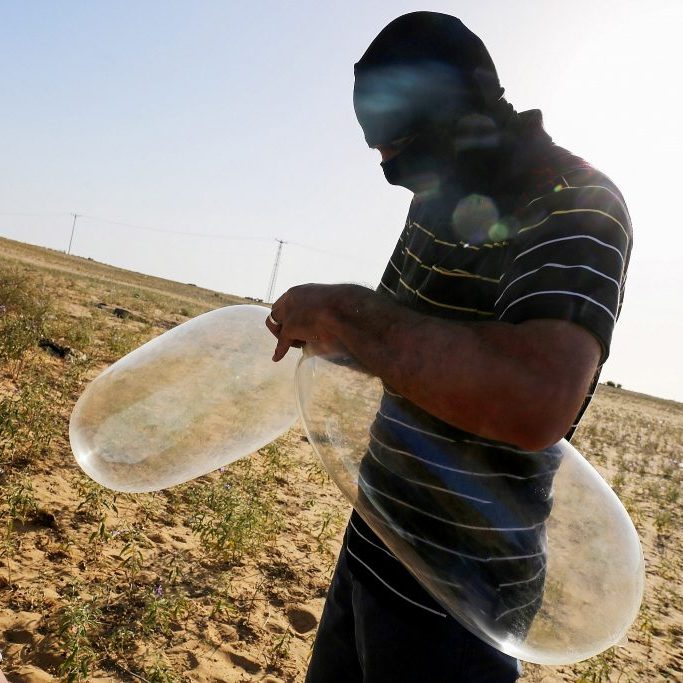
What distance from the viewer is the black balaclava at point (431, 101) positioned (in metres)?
1.28

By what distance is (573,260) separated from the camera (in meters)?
0.92

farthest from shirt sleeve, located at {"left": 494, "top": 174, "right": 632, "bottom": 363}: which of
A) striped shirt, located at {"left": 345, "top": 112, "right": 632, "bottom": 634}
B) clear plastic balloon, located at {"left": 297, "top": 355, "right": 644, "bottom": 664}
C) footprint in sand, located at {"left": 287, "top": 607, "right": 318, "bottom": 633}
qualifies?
footprint in sand, located at {"left": 287, "top": 607, "right": 318, "bottom": 633}

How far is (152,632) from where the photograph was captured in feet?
9.45

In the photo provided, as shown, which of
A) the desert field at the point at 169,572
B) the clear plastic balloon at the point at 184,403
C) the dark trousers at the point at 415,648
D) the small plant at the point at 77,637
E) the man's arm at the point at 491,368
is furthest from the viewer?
the desert field at the point at 169,572

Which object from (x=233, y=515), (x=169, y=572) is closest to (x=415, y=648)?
(x=169, y=572)

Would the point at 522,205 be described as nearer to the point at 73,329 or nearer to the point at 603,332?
the point at 603,332

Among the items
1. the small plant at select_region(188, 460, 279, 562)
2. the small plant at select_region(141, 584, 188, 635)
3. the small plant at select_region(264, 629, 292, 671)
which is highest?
the small plant at select_region(141, 584, 188, 635)

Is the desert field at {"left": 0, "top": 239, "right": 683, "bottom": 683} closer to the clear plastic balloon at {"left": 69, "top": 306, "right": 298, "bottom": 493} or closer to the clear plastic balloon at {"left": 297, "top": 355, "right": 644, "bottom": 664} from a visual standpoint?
the clear plastic balloon at {"left": 297, "top": 355, "right": 644, "bottom": 664}

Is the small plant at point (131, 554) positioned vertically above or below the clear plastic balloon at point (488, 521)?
below

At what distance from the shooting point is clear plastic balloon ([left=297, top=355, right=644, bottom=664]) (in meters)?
1.13

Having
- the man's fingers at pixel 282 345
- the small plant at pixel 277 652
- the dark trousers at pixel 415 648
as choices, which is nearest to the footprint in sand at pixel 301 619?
the small plant at pixel 277 652

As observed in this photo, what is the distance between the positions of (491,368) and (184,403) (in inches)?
50.4

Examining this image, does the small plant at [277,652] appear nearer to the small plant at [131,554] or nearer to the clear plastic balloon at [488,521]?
the small plant at [131,554]

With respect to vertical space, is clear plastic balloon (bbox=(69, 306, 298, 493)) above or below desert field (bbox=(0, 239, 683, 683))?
above
